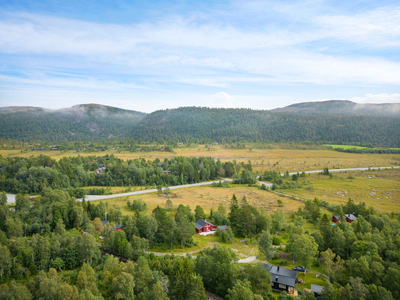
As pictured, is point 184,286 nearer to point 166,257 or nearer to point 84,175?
point 166,257

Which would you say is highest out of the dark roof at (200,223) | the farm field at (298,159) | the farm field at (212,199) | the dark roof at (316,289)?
the farm field at (298,159)

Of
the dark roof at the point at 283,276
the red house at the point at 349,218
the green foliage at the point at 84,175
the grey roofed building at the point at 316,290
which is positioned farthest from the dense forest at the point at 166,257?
the green foliage at the point at 84,175

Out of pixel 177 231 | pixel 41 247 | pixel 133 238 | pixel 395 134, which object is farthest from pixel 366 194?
pixel 395 134

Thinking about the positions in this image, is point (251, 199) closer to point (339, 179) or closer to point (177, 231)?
point (177, 231)

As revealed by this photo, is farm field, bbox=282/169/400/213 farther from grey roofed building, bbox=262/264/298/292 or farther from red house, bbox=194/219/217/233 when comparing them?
grey roofed building, bbox=262/264/298/292

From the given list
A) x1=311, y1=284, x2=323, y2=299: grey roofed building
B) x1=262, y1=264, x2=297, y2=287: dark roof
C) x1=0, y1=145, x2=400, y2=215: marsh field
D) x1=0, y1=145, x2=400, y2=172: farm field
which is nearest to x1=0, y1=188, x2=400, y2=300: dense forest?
x1=311, y1=284, x2=323, y2=299: grey roofed building

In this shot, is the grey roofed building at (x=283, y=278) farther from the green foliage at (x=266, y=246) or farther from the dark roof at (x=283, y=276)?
the green foliage at (x=266, y=246)

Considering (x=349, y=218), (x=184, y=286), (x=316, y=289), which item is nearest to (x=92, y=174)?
(x=184, y=286)
